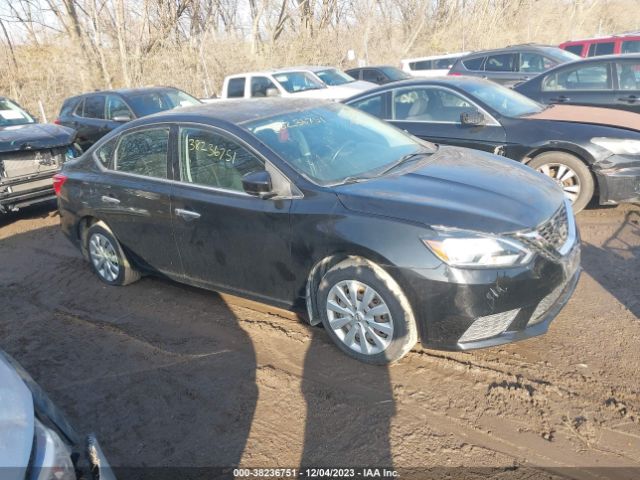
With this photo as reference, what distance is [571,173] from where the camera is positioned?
5.51m

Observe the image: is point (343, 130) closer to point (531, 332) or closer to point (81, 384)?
point (531, 332)

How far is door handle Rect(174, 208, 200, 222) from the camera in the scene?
12.8 feet

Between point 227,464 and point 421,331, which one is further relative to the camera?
point 421,331

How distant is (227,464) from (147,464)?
0.45m

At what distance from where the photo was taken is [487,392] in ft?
9.95

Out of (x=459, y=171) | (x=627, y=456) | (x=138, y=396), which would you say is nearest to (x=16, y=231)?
(x=138, y=396)

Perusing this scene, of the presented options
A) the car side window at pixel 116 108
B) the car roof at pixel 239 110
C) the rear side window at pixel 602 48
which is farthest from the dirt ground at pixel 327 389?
the rear side window at pixel 602 48

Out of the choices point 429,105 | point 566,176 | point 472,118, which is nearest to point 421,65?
point 429,105

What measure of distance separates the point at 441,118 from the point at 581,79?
10.8 ft

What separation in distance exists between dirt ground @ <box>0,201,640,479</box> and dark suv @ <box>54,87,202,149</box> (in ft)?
17.7

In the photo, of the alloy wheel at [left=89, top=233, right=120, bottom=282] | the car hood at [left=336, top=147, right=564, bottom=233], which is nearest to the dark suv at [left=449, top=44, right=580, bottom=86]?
the car hood at [left=336, top=147, right=564, bottom=233]

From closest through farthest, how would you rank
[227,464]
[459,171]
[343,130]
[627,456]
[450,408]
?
[627,456]
[227,464]
[450,408]
[459,171]
[343,130]

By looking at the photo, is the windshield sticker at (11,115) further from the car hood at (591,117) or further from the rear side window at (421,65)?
the rear side window at (421,65)

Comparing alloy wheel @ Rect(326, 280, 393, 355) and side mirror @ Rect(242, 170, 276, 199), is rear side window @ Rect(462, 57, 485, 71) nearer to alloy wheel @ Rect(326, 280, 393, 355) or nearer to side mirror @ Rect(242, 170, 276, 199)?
side mirror @ Rect(242, 170, 276, 199)
